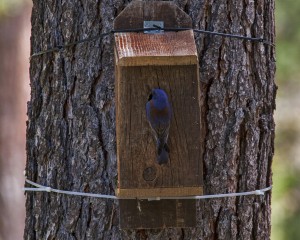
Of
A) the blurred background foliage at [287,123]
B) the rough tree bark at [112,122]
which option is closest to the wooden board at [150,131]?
the rough tree bark at [112,122]

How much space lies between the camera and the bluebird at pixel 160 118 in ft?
8.22

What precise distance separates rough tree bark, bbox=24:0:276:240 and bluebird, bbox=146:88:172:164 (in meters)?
0.34

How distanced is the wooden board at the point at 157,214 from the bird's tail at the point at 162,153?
184mm

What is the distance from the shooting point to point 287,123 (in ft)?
30.0

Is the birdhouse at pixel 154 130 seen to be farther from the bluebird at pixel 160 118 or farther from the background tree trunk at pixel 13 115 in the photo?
the background tree trunk at pixel 13 115

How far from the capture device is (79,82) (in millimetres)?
2920

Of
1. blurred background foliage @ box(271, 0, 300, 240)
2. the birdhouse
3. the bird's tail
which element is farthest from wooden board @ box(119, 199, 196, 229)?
blurred background foliage @ box(271, 0, 300, 240)

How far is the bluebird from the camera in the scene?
2.51 meters

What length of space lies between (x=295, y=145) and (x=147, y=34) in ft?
21.6

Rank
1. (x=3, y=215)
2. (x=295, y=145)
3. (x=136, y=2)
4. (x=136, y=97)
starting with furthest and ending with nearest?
(x=295, y=145) < (x=3, y=215) < (x=136, y=2) < (x=136, y=97)

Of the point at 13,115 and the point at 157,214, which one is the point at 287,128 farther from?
the point at 157,214

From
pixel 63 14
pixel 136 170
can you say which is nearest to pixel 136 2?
pixel 63 14

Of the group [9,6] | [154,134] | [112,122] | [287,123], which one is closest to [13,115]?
[9,6]

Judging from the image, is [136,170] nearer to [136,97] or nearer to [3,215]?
[136,97]
